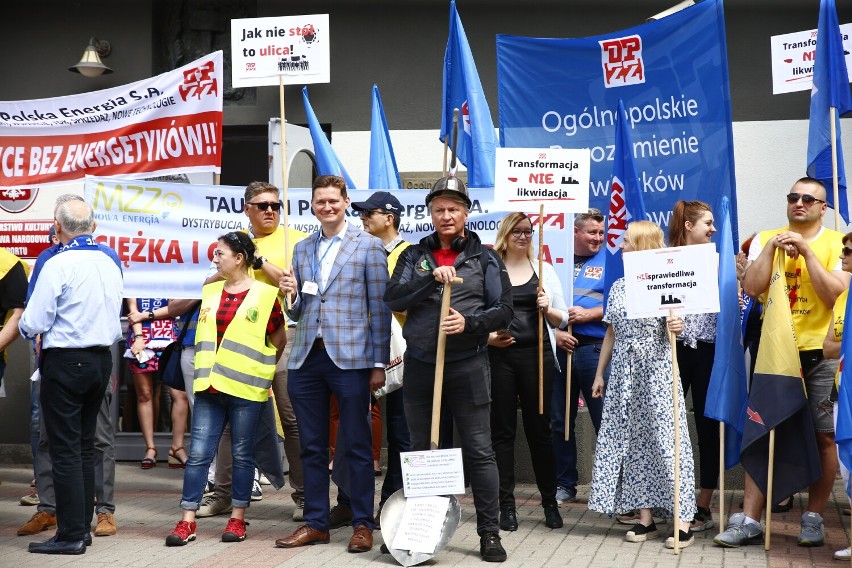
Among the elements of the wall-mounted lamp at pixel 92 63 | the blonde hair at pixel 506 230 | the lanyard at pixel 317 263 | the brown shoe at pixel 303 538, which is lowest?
the brown shoe at pixel 303 538

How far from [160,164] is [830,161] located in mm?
4799

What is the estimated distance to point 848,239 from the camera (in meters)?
6.39

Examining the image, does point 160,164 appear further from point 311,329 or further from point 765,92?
point 765,92

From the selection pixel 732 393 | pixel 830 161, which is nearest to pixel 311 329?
pixel 732 393

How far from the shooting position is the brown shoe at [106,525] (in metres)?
7.23

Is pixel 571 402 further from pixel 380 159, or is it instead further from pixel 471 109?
pixel 380 159

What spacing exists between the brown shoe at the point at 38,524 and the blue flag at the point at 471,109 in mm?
4023

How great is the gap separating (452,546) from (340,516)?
36.5 inches

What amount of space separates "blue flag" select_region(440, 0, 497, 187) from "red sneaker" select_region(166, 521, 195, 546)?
3.63m

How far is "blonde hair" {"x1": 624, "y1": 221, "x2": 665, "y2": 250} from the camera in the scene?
22.9ft

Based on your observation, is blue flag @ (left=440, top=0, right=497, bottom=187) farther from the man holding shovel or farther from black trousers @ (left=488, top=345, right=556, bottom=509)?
the man holding shovel

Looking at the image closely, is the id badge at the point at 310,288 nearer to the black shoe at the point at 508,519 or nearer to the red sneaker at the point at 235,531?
Answer: the red sneaker at the point at 235,531

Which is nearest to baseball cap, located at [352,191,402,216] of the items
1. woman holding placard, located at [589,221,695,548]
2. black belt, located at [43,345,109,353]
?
woman holding placard, located at [589,221,695,548]

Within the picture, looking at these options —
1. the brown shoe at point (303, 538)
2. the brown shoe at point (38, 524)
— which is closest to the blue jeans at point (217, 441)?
the brown shoe at point (303, 538)
